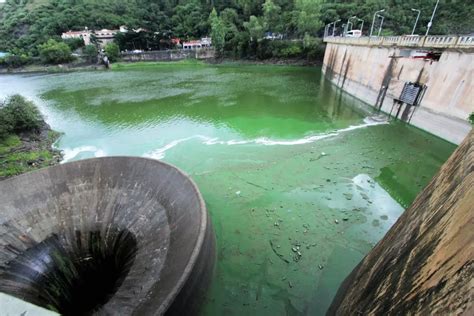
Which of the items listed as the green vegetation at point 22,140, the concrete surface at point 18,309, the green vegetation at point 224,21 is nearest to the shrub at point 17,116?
the green vegetation at point 22,140

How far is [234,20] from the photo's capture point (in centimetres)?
5953

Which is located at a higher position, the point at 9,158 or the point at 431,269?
the point at 431,269

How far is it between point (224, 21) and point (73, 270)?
2359 inches

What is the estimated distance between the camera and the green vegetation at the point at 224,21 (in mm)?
44719

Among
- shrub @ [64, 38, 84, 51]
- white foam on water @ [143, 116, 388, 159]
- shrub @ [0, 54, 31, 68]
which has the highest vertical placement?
shrub @ [64, 38, 84, 51]

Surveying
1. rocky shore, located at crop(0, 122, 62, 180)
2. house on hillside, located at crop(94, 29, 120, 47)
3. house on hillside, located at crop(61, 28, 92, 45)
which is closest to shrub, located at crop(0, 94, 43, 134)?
rocky shore, located at crop(0, 122, 62, 180)

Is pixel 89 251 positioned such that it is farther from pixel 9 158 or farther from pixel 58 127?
pixel 58 127

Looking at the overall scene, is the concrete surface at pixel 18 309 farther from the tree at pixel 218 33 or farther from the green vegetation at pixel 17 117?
the tree at pixel 218 33

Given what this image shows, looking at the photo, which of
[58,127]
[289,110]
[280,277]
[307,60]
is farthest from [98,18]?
[280,277]

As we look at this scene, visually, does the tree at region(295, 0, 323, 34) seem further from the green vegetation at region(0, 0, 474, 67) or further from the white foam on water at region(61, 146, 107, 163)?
the white foam on water at region(61, 146, 107, 163)

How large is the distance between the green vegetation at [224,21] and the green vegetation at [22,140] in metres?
41.6

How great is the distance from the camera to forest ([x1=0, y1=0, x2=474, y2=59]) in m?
44.6

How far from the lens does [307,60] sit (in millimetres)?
45719

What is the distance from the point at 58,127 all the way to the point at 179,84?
17153 mm
